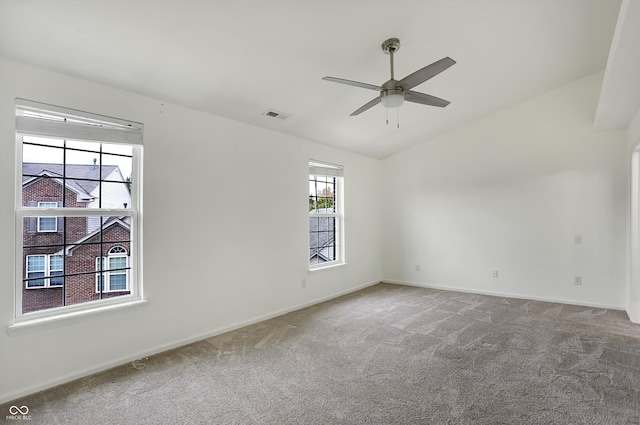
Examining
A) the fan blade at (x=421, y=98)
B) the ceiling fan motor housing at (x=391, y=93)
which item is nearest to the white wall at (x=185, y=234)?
the ceiling fan motor housing at (x=391, y=93)

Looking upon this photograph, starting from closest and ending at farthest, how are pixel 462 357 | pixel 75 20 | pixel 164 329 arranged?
pixel 75 20 < pixel 462 357 < pixel 164 329

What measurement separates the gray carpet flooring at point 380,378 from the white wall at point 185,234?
22cm

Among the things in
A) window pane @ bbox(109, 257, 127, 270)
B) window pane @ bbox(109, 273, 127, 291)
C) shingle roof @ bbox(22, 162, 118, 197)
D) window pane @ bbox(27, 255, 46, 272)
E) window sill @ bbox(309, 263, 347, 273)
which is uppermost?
shingle roof @ bbox(22, 162, 118, 197)

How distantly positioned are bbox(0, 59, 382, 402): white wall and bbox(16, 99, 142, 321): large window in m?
0.11

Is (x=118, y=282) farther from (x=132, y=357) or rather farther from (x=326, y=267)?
(x=326, y=267)

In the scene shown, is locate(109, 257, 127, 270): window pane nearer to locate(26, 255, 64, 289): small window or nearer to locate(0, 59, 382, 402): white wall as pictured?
locate(0, 59, 382, 402): white wall

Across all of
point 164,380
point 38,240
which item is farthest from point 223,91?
point 164,380

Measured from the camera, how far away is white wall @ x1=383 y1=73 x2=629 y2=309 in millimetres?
4391

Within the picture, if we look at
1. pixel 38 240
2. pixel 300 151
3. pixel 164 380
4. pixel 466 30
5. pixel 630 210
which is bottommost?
pixel 164 380

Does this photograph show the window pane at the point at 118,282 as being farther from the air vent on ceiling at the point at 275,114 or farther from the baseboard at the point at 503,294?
the baseboard at the point at 503,294

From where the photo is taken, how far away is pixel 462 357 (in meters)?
2.90

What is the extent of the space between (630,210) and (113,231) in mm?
6026

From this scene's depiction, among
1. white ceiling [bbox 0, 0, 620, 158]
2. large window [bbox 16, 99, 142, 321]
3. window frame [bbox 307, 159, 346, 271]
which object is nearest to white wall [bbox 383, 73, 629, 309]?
white ceiling [bbox 0, 0, 620, 158]

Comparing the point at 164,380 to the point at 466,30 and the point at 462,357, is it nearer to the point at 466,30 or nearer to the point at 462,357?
the point at 462,357
